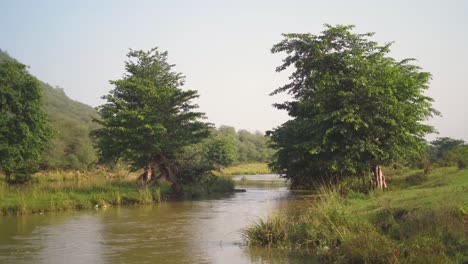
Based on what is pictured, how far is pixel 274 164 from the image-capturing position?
110 ft

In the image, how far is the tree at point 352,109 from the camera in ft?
86.1

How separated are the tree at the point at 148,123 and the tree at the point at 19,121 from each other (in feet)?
15.6

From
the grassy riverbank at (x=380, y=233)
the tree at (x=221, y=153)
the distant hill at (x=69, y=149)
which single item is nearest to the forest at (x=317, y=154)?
the grassy riverbank at (x=380, y=233)

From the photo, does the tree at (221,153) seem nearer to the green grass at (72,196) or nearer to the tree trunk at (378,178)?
the green grass at (72,196)

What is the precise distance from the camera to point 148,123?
1328 inches

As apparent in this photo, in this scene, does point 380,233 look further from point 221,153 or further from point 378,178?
point 221,153

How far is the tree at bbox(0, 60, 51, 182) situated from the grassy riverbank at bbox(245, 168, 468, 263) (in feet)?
79.7

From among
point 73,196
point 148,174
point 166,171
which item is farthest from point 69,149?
point 73,196

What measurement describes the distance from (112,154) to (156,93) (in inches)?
229

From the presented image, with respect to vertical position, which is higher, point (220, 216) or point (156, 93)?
point (156, 93)

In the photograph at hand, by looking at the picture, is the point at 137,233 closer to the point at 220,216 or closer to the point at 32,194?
the point at 220,216

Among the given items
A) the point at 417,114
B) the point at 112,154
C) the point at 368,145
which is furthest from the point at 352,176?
the point at 112,154

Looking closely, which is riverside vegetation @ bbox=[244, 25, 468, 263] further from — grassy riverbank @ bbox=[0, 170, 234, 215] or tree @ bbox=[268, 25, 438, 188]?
grassy riverbank @ bbox=[0, 170, 234, 215]

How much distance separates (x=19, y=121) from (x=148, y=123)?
30.7 ft
